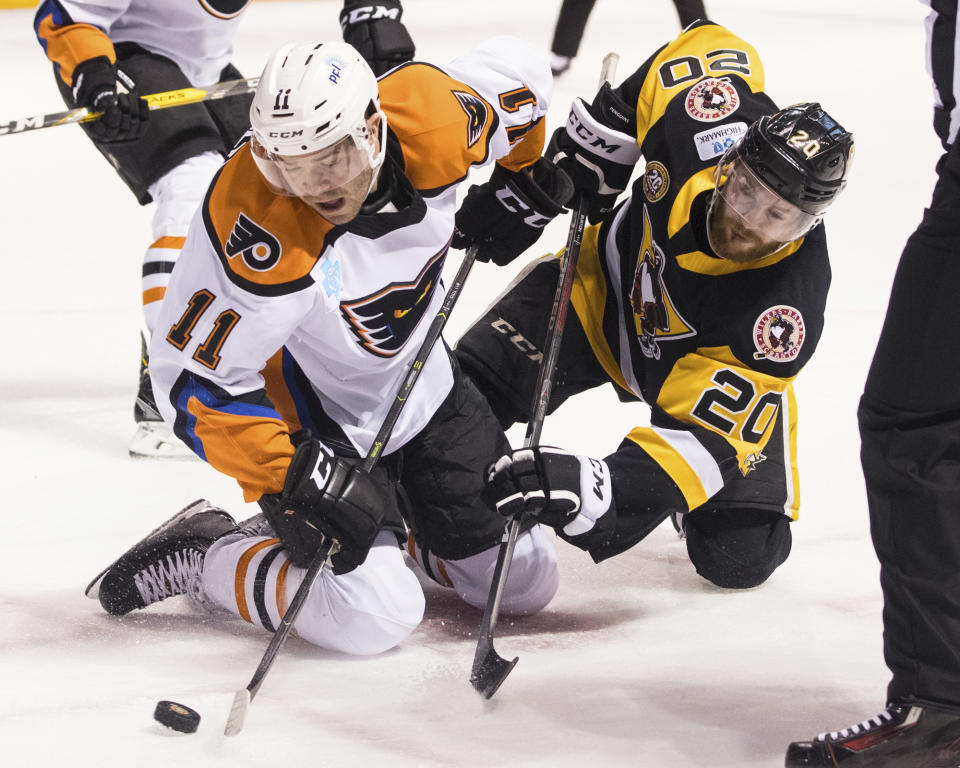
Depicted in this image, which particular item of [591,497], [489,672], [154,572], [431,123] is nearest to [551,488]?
[591,497]

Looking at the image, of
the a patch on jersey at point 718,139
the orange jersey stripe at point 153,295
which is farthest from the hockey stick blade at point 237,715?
the orange jersey stripe at point 153,295

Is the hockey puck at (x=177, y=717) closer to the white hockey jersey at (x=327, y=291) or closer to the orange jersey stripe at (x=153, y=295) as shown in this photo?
the white hockey jersey at (x=327, y=291)

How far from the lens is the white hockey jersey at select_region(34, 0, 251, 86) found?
295cm

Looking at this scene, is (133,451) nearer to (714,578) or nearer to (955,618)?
(714,578)

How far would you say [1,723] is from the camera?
1.79 m

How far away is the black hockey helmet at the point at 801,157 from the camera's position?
77.1 inches

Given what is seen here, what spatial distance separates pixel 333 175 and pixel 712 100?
A: 2.58 ft

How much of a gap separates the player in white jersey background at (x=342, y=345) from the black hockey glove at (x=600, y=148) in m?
0.08

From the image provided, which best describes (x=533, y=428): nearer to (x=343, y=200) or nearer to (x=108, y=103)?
(x=343, y=200)

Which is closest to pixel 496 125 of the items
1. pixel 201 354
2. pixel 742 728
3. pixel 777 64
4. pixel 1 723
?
pixel 201 354

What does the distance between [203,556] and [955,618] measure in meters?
1.20

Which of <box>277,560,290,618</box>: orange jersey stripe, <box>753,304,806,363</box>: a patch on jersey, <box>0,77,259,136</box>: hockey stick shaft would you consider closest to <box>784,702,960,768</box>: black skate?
<box>753,304,806,363</box>: a patch on jersey

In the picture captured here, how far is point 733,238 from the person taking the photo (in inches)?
81.4

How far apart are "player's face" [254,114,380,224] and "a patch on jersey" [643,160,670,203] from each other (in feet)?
1.99
